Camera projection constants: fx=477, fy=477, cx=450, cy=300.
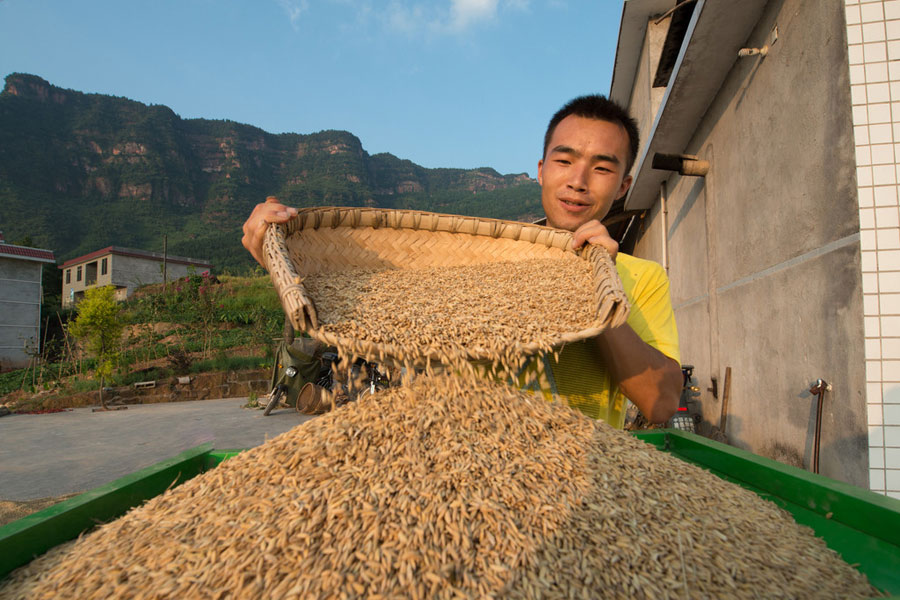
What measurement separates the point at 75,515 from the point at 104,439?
22.4 feet

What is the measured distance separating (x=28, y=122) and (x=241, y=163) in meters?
29.1

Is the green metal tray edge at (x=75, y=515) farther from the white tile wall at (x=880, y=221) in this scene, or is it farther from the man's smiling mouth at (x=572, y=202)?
the white tile wall at (x=880, y=221)

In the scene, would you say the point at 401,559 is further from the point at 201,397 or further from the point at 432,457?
the point at 201,397

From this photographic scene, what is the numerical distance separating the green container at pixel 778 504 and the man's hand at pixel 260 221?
850mm

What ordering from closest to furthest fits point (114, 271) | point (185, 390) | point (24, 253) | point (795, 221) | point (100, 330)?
point (795, 221)
point (100, 330)
point (185, 390)
point (24, 253)
point (114, 271)

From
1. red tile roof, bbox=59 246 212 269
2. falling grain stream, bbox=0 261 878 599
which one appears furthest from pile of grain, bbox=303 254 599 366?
red tile roof, bbox=59 246 212 269

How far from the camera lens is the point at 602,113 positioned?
238cm

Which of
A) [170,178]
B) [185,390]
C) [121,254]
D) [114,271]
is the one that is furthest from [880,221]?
[170,178]

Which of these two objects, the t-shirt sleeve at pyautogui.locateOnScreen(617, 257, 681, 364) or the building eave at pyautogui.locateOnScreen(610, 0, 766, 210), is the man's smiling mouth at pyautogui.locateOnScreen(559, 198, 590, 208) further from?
the building eave at pyautogui.locateOnScreen(610, 0, 766, 210)

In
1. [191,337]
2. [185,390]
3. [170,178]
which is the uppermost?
[170,178]

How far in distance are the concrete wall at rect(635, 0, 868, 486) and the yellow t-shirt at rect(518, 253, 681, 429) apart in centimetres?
134

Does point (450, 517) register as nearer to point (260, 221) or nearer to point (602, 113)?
point (260, 221)

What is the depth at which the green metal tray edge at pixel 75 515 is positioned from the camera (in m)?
1.18

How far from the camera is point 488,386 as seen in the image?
154 cm
